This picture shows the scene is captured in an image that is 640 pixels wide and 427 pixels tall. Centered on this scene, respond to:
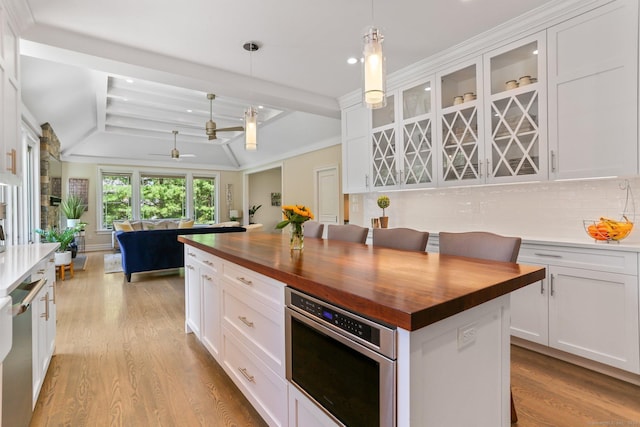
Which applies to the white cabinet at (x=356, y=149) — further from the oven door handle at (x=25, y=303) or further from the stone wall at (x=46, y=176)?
the stone wall at (x=46, y=176)

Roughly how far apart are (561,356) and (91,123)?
866cm

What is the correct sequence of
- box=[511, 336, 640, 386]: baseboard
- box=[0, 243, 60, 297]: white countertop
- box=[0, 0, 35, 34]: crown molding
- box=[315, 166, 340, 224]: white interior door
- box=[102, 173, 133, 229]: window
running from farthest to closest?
box=[102, 173, 133, 229]: window, box=[315, 166, 340, 224]: white interior door, box=[0, 0, 35, 34]: crown molding, box=[511, 336, 640, 386]: baseboard, box=[0, 243, 60, 297]: white countertop

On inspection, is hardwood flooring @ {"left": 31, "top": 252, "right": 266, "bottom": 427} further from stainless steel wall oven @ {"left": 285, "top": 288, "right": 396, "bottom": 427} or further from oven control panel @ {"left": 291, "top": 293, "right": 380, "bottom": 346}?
oven control panel @ {"left": 291, "top": 293, "right": 380, "bottom": 346}

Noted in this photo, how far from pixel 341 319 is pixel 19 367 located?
57.8 inches

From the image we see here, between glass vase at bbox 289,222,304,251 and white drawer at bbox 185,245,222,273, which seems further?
white drawer at bbox 185,245,222,273

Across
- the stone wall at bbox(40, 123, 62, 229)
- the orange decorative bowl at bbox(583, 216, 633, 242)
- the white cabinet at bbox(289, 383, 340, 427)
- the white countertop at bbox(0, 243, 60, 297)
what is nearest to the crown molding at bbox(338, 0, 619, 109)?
the orange decorative bowl at bbox(583, 216, 633, 242)

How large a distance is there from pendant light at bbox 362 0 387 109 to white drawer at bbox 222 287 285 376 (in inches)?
50.7

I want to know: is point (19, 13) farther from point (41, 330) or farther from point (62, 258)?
point (62, 258)

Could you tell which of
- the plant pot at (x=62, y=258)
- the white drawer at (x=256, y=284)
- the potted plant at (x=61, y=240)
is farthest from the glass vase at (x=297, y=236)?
the plant pot at (x=62, y=258)

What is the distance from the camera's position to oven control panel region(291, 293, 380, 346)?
96cm

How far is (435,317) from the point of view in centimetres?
87

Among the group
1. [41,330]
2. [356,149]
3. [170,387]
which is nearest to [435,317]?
[170,387]

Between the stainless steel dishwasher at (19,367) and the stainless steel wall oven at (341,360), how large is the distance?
1.07 meters

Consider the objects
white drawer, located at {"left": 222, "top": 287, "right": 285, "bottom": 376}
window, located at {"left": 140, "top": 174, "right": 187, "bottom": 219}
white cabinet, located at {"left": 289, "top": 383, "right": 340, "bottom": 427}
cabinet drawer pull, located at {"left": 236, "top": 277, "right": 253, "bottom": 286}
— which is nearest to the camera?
white cabinet, located at {"left": 289, "top": 383, "right": 340, "bottom": 427}
